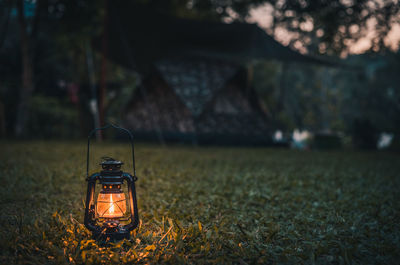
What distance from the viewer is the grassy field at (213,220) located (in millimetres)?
1560

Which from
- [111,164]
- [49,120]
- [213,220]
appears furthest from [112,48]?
[111,164]

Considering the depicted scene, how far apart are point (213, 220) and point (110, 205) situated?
0.77 m

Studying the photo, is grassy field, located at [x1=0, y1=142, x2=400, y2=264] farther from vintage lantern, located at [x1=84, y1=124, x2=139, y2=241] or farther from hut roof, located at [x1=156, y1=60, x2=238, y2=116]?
hut roof, located at [x1=156, y1=60, x2=238, y2=116]

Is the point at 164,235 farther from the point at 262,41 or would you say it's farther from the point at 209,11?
the point at 209,11

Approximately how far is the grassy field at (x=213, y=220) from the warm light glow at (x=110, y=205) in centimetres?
14

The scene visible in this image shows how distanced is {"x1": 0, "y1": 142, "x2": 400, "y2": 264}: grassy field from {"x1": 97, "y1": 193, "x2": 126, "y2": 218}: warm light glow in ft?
0.47

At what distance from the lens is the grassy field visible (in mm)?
1560

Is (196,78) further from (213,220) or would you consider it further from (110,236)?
(110,236)

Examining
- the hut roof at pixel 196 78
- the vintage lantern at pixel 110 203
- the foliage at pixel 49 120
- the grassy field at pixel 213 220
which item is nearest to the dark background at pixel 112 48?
the foliage at pixel 49 120

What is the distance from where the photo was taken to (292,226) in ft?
6.84

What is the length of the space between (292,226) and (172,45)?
789cm

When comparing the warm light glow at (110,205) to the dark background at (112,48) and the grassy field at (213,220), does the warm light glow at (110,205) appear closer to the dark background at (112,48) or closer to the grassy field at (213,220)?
the grassy field at (213,220)

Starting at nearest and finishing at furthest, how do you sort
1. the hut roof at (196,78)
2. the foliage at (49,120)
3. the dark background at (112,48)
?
1. the dark background at (112,48)
2. the hut roof at (196,78)
3. the foliage at (49,120)

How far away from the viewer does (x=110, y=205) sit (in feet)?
5.47
